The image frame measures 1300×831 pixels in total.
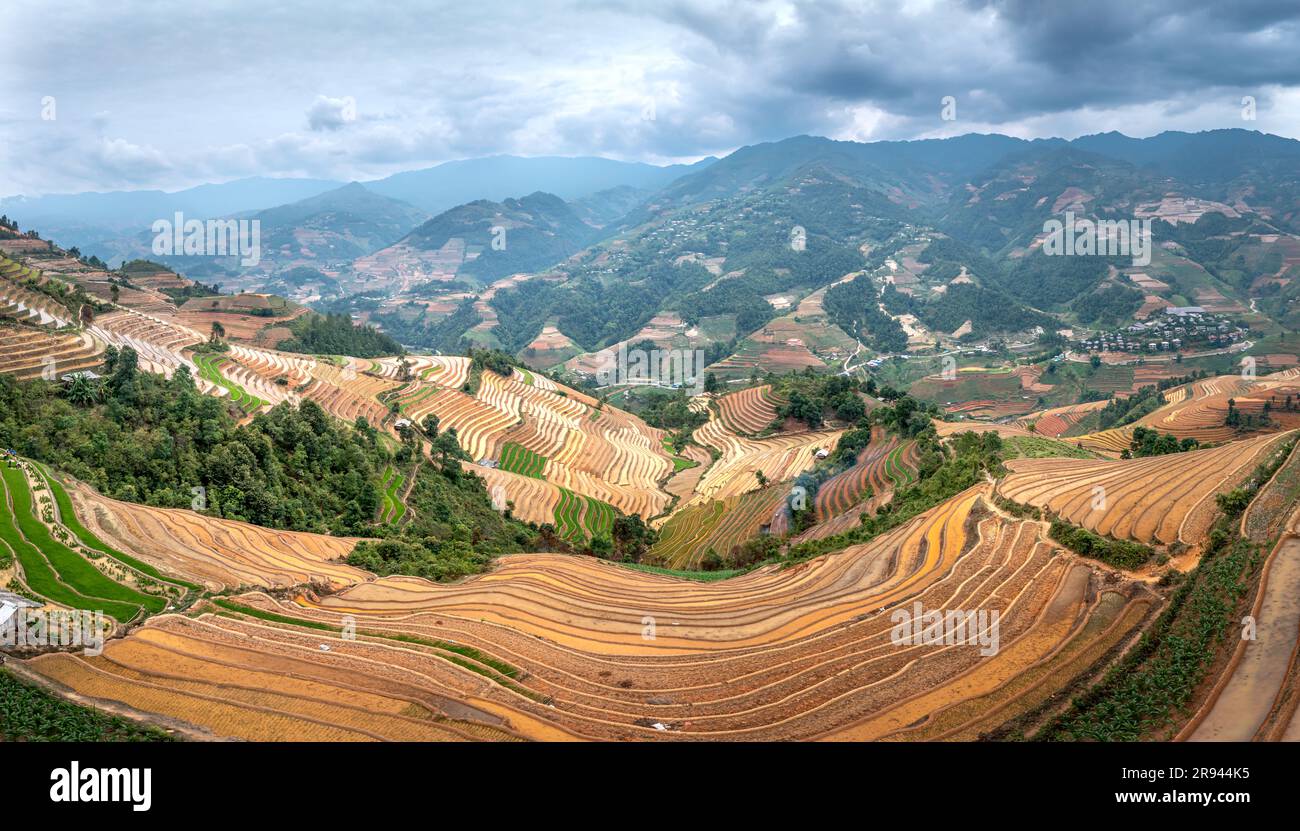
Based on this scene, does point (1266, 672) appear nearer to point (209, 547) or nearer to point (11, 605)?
point (11, 605)

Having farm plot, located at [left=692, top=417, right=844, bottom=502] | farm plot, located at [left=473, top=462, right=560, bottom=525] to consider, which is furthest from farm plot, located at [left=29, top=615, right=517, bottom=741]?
farm plot, located at [left=692, top=417, right=844, bottom=502]

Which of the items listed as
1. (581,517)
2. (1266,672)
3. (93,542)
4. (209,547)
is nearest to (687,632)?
(1266,672)

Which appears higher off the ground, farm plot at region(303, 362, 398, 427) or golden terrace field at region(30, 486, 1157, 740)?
farm plot at region(303, 362, 398, 427)

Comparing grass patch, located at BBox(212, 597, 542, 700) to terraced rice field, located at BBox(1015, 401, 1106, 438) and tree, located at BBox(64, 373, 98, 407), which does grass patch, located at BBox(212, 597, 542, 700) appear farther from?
terraced rice field, located at BBox(1015, 401, 1106, 438)

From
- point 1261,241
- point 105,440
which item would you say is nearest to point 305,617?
point 105,440

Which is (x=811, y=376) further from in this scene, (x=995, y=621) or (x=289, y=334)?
(x=289, y=334)

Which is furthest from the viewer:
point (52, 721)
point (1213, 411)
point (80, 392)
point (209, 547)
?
point (1213, 411)
